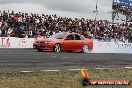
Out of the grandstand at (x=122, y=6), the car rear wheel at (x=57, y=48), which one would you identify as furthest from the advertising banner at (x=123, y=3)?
the car rear wheel at (x=57, y=48)

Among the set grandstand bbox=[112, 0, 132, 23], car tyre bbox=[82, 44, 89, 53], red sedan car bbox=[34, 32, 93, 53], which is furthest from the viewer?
grandstand bbox=[112, 0, 132, 23]

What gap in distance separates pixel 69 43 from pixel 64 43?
0.56 meters

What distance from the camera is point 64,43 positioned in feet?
89.3

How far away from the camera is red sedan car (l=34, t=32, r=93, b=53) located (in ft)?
86.3

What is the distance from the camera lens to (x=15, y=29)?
32.0 m

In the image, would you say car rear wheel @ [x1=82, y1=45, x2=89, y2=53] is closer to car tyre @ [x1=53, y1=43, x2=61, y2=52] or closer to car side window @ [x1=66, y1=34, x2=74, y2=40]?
car side window @ [x1=66, y1=34, x2=74, y2=40]

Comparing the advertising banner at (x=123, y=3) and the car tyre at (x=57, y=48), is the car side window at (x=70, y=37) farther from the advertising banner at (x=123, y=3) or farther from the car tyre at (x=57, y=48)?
the advertising banner at (x=123, y=3)

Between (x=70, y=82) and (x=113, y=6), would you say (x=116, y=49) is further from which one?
(x=70, y=82)

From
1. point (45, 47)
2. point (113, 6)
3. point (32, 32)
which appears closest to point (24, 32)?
point (32, 32)

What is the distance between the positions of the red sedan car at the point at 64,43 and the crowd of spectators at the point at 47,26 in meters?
4.89

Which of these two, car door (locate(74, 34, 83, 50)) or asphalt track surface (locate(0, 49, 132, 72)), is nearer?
asphalt track surface (locate(0, 49, 132, 72))

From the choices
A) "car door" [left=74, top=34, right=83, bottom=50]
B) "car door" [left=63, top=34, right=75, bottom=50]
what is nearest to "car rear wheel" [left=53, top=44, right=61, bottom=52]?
"car door" [left=63, top=34, right=75, bottom=50]

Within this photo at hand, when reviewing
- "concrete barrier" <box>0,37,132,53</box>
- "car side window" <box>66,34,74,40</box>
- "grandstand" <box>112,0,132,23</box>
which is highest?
"grandstand" <box>112,0,132,23</box>

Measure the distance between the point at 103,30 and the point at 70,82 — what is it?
32.6 m
